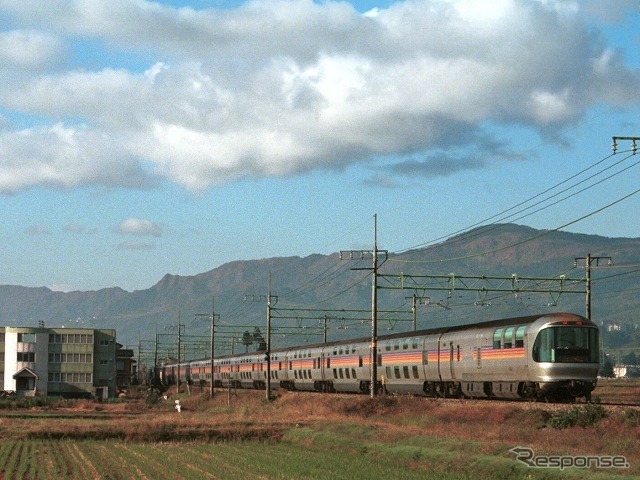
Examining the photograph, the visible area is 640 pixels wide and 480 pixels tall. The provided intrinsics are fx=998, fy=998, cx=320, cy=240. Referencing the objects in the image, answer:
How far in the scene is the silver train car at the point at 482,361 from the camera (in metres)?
48.9

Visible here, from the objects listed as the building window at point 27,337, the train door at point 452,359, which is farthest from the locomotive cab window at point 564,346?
the building window at point 27,337

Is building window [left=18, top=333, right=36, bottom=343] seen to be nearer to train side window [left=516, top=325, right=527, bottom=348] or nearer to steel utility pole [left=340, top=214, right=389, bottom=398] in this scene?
steel utility pole [left=340, top=214, right=389, bottom=398]

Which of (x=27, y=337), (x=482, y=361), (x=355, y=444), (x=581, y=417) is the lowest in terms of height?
(x=355, y=444)

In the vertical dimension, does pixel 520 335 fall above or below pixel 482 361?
above

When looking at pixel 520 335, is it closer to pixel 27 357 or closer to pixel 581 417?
pixel 581 417

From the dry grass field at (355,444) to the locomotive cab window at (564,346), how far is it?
101 inches

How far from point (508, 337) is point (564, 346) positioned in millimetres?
3823

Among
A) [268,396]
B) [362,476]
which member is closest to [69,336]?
[268,396]

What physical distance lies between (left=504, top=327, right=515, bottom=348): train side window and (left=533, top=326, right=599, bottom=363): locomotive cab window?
108 inches

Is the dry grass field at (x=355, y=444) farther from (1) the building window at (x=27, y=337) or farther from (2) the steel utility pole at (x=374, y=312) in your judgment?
(1) the building window at (x=27, y=337)

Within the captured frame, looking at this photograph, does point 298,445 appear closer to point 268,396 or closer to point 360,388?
point 360,388

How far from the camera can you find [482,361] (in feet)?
181

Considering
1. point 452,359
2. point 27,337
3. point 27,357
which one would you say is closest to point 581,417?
point 452,359

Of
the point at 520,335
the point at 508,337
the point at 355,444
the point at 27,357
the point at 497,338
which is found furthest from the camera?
the point at 27,357
